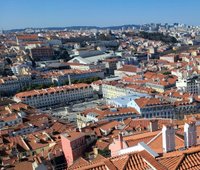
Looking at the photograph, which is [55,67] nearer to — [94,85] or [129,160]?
[94,85]

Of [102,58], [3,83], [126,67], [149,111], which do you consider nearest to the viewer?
[149,111]

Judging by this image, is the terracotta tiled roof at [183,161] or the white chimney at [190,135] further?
the white chimney at [190,135]

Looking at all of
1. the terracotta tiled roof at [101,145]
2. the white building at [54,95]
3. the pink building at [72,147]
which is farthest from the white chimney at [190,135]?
the white building at [54,95]

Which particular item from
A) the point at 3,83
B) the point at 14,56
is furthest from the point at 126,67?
the point at 14,56

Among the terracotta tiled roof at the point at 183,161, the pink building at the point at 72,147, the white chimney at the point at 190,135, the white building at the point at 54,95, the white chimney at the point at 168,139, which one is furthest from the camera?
the white building at the point at 54,95

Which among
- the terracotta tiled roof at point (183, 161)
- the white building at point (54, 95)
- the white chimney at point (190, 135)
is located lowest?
the white building at point (54, 95)

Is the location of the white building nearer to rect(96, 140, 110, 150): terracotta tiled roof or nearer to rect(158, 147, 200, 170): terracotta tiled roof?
rect(96, 140, 110, 150): terracotta tiled roof

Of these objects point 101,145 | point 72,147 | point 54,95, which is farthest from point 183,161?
point 54,95

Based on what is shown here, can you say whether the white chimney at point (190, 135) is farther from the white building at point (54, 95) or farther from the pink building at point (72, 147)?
the white building at point (54, 95)

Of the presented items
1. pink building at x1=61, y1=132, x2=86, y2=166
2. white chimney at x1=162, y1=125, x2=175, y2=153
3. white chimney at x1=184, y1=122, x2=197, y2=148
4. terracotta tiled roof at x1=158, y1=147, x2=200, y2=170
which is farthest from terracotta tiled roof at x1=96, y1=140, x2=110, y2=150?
terracotta tiled roof at x1=158, y1=147, x2=200, y2=170

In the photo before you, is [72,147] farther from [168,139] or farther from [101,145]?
[168,139]

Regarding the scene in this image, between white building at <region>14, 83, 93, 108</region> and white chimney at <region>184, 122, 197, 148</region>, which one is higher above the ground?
white chimney at <region>184, 122, 197, 148</region>
